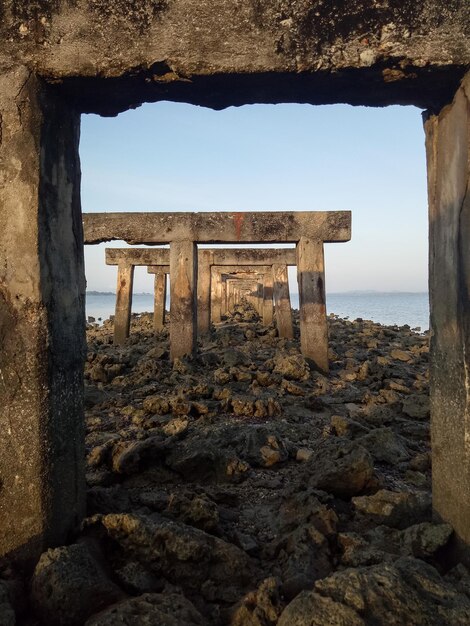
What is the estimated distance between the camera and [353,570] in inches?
71.7

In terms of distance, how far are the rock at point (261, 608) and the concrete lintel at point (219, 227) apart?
7.26 metres

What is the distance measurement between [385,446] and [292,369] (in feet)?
11.4

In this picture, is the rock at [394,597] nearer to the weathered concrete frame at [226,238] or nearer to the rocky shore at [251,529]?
the rocky shore at [251,529]

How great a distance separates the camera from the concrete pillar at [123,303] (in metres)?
13.2

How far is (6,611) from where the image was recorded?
1.76m

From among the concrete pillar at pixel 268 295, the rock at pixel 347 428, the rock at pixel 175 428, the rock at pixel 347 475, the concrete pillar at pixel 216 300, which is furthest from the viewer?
the concrete pillar at pixel 216 300

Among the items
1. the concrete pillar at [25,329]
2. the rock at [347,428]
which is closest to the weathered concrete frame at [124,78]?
the concrete pillar at [25,329]

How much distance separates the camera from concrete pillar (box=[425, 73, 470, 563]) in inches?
86.9

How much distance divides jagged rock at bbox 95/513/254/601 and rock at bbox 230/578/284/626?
25cm

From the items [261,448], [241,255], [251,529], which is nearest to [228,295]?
[241,255]

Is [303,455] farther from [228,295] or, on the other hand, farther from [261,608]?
[228,295]

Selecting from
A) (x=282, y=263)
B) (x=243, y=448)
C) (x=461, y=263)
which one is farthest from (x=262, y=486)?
(x=282, y=263)

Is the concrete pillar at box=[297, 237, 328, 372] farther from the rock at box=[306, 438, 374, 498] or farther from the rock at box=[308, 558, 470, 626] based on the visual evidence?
the rock at box=[308, 558, 470, 626]

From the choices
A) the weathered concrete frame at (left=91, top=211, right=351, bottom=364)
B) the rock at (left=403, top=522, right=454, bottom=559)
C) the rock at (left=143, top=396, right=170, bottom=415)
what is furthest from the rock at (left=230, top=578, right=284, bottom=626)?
the weathered concrete frame at (left=91, top=211, right=351, bottom=364)
